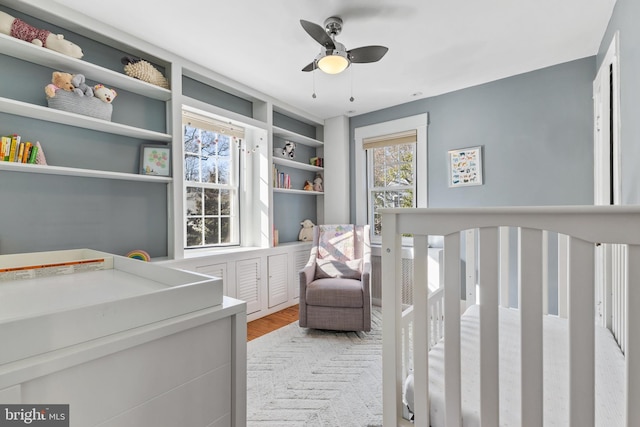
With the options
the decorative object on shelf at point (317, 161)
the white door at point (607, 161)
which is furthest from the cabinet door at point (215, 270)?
the white door at point (607, 161)

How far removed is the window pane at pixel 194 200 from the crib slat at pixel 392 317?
255 cm

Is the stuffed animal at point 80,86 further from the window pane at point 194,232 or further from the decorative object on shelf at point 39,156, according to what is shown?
the window pane at point 194,232

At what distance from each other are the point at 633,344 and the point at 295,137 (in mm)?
3673

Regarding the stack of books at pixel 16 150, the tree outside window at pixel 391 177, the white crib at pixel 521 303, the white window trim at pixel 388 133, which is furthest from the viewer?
the tree outside window at pixel 391 177

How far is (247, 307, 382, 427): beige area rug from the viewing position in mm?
1656

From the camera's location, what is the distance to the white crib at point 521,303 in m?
0.69

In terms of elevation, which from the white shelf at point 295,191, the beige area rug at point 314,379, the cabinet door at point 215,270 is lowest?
the beige area rug at point 314,379

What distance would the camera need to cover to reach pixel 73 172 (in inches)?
78.5

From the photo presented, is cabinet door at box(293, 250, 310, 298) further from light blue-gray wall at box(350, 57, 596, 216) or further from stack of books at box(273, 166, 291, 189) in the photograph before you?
light blue-gray wall at box(350, 57, 596, 216)

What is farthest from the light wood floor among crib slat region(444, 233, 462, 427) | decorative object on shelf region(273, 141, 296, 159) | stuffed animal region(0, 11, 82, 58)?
stuffed animal region(0, 11, 82, 58)

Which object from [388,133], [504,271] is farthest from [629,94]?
[388,133]

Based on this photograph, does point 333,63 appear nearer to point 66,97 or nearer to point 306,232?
point 66,97

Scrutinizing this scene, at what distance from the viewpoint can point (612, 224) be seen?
0.70m

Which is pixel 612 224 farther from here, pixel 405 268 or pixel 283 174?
pixel 283 174
